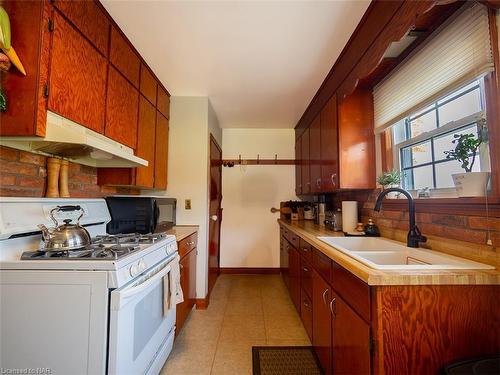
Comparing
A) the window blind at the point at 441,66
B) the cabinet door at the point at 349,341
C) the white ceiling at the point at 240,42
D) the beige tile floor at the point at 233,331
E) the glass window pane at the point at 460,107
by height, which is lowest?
the beige tile floor at the point at 233,331

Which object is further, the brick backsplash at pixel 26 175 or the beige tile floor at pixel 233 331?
the beige tile floor at pixel 233 331

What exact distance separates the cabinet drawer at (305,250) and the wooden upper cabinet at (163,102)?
1999 mm

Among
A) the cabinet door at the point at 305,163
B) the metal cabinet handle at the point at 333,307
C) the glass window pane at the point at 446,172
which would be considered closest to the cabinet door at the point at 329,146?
the cabinet door at the point at 305,163

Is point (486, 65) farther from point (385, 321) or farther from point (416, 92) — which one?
point (385, 321)

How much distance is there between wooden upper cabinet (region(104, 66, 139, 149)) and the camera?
5.35ft

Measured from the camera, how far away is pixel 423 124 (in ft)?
5.20

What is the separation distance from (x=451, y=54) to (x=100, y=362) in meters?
2.30

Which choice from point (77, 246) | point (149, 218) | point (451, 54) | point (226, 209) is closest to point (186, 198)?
point (149, 218)

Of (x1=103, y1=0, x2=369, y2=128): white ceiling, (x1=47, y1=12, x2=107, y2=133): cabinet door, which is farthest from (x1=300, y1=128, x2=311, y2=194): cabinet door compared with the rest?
(x1=47, y1=12, x2=107, y2=133): cabinet door

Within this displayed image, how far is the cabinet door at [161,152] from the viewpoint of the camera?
7.74ft

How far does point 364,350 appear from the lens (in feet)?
3.07

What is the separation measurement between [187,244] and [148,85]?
61.3 inches

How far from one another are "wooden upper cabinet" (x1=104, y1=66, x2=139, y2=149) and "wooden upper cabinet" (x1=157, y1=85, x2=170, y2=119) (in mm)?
441

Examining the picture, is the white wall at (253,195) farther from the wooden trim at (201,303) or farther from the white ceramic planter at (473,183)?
the white ceramic planter at (473,183)
